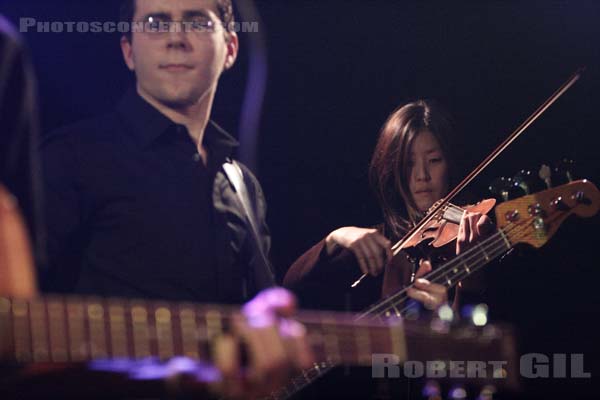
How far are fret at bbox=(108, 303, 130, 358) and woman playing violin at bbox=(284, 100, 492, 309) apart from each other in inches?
69.3

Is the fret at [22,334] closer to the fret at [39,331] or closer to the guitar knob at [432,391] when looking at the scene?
the fret at [39,331]

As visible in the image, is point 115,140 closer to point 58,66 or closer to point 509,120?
point 58,66

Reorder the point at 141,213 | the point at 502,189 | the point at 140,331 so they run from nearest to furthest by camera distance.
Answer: the point at 140,331 → the point at 141,213 → the point at 502,189

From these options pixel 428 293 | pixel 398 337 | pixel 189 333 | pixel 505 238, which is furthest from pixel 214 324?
pixel 505 238

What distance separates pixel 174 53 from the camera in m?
3.28

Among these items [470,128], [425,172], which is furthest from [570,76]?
[425,172]

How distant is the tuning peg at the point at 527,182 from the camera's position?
3363mm

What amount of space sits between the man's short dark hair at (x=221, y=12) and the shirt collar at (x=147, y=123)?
268 millimetres

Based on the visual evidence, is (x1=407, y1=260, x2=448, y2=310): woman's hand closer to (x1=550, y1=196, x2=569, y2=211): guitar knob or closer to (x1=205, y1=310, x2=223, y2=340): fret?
(x1=550, y1=196, x2=569, y2=211): guitar knob

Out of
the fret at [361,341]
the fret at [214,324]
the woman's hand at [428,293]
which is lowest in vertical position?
the woman's hand at [428,293]

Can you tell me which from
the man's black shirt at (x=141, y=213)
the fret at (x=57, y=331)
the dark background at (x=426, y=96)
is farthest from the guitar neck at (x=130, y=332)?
the dark background at (x=426, y=96)

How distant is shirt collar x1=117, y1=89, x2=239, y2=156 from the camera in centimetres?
324

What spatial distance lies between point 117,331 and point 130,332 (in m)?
0.03

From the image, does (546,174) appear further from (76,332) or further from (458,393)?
(76,332)
